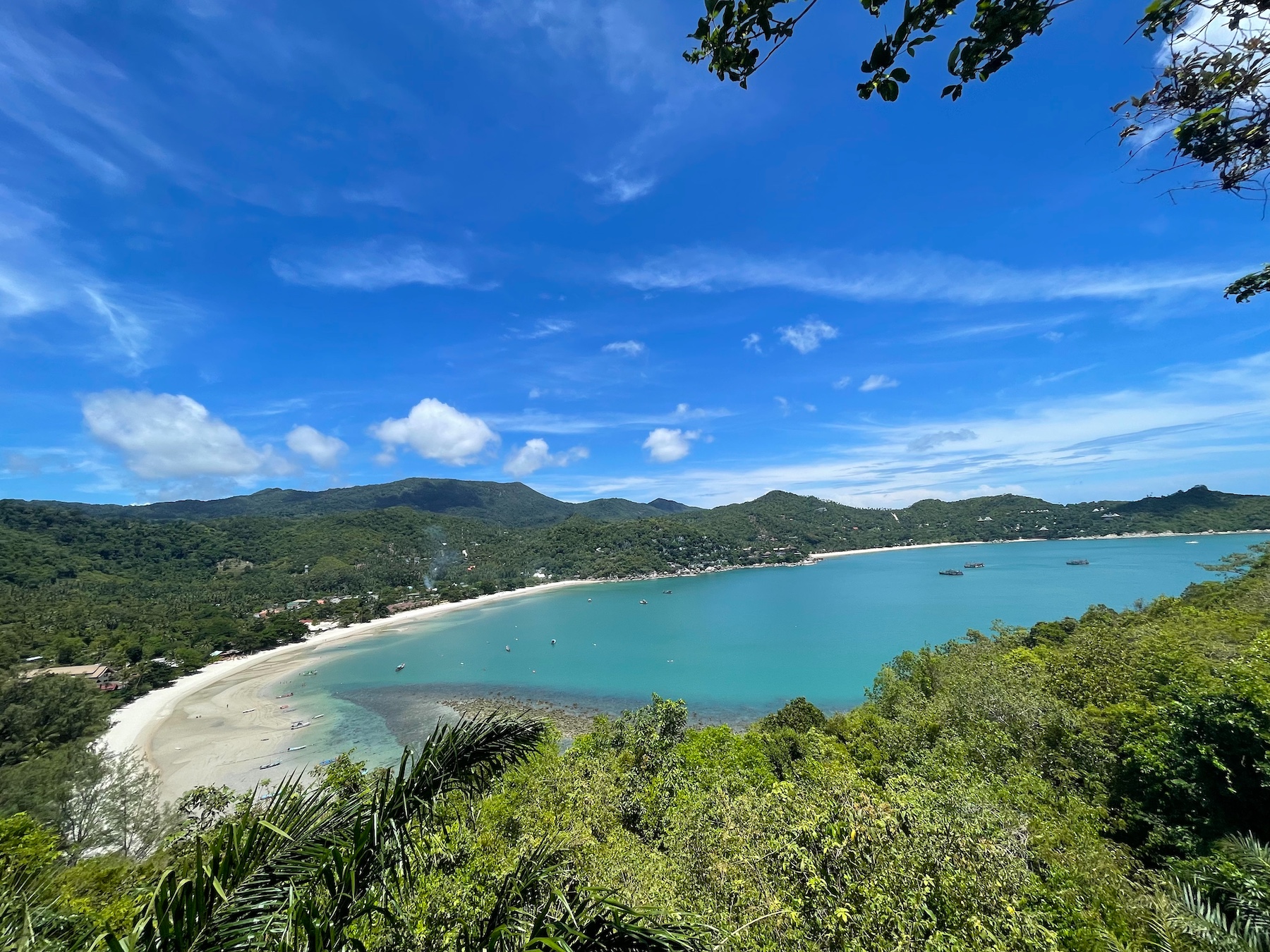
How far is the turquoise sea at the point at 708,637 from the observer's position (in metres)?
35.8

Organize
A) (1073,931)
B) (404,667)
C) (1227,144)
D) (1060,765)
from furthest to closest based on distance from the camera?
(404,667) < (1060,765) < (1073,931) < (1227,144)

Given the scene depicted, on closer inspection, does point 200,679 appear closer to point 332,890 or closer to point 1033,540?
point 332,890

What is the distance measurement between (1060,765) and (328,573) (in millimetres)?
102370

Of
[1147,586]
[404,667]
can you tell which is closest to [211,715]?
[404,667]

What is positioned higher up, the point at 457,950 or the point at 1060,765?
the point at 457,950

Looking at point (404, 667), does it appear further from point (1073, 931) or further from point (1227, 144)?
point (1227, 144)

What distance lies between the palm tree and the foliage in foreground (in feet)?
0.05

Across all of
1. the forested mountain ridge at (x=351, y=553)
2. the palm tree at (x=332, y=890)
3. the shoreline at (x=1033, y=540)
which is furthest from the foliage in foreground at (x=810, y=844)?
the shoreline at (x=1033, y=540)

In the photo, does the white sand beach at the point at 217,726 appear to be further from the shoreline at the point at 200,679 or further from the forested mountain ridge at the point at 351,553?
the forested mountain ridge at the point at 351,553

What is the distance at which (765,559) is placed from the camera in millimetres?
127875

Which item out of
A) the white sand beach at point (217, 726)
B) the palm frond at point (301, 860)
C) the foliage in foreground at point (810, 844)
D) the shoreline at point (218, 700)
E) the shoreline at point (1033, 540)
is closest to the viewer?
the palm frond at point (301, 860)

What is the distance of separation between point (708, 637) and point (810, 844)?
51936mm

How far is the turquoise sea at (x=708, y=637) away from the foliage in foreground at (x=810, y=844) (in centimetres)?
1904

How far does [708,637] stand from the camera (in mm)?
55562
